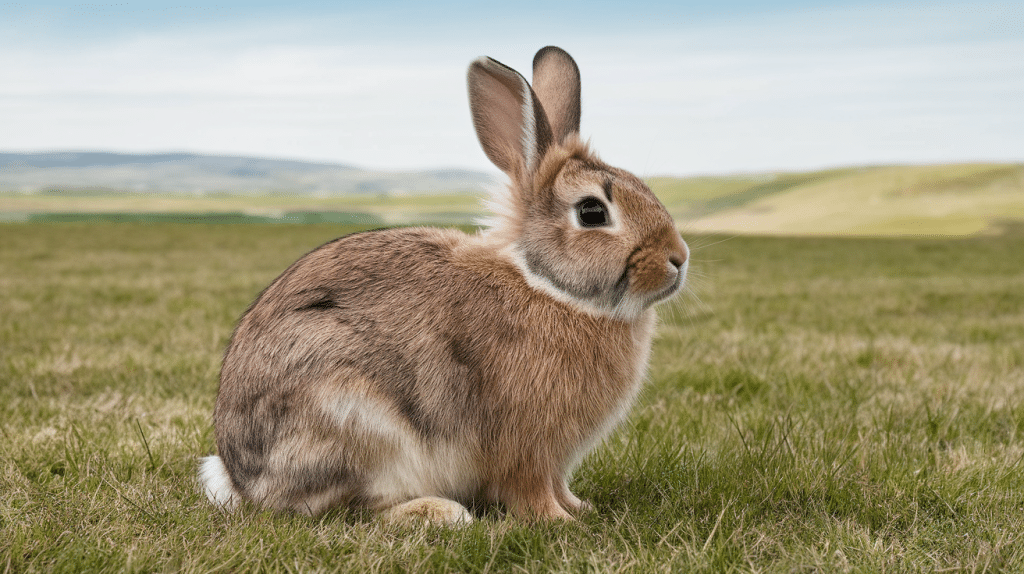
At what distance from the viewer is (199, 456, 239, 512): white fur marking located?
3204 millimetres

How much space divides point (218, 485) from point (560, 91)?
207cm

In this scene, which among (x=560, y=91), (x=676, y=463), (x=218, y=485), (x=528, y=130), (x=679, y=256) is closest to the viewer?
(x=679, y=256)

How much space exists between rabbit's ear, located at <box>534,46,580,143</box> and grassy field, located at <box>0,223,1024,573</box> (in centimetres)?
71

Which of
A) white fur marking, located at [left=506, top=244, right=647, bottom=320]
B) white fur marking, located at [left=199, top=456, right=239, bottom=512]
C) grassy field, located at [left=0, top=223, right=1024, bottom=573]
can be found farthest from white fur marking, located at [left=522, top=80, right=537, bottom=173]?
white fur marking, located at [left=199, top=456, right=239, bottom=512]

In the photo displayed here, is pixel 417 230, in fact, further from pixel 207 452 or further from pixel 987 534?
pixel 987 534

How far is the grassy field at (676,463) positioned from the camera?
270cm

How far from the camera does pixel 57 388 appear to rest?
211 inches

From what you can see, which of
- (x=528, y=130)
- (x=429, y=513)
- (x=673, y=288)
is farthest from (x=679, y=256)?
(x=429, y=513)

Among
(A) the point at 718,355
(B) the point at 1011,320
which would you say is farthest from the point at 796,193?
(A) the point at 718,355

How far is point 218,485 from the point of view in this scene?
10.8 ft

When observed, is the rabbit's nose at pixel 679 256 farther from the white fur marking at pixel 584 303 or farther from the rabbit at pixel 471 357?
the white fur marking at pixel 584 303

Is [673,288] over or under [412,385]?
over

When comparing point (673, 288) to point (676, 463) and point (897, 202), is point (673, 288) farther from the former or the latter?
point (897, 202)

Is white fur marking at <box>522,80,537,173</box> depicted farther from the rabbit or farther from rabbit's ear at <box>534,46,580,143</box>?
rabbit's ear at <box>534,46,580,143</box>
